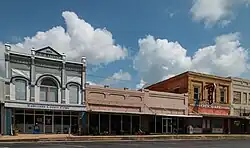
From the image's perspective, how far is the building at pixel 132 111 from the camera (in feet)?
127

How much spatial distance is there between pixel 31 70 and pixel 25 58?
49.6 inches

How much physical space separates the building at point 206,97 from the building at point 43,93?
15.3 metres

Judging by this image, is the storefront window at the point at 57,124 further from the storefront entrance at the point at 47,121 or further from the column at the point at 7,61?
the column at the point at 7,61

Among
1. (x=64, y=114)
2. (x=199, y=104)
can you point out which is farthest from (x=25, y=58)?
(x=199, y=104)

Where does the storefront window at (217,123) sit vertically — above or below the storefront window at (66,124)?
below

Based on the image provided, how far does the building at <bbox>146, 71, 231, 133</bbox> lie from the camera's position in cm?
4756

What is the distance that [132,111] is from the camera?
41.3 metres

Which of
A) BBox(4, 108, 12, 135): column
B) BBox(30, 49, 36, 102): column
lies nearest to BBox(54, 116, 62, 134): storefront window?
BBox(30, 49, 36, 102): column

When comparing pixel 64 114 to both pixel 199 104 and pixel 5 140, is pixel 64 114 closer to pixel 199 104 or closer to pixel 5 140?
pixel 5 140

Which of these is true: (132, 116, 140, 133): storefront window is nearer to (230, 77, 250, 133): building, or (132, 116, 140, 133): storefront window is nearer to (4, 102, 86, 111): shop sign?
(4, 102, 86, 111): shop sign

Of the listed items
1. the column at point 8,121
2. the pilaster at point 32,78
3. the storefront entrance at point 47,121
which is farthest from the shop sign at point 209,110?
the column at point 8,121

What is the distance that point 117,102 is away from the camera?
40.2 meters

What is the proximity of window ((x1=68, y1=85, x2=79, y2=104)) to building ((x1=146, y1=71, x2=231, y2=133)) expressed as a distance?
15802 mm

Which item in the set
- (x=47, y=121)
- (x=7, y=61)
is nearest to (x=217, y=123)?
(x=47, y=121)
